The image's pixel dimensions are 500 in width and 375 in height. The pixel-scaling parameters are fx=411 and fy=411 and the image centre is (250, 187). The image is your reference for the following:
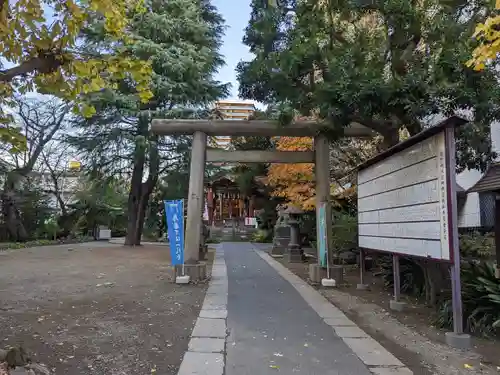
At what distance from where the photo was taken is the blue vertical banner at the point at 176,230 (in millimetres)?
9219

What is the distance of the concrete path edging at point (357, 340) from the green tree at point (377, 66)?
305 cm

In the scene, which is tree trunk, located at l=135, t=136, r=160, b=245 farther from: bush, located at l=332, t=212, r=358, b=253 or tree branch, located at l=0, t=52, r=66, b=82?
tree branch, located at l=0, t=52, r=66, b=82

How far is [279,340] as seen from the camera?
16.0 feet

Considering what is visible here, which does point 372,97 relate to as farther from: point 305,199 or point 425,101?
point 305,199

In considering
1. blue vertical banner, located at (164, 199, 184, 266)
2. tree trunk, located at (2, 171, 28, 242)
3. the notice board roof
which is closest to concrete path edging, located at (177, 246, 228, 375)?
blue vertical banner, located at (164, 199, 184, 266)

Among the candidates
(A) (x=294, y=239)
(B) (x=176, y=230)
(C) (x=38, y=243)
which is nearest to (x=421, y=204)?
(B) (x=176, y=230)

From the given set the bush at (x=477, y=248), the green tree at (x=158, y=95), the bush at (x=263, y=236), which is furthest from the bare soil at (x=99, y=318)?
the bush at (x=263, y=236)

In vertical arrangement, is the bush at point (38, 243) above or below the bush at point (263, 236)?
below

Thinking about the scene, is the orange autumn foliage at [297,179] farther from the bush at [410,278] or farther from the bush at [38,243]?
the bush at [38,243]

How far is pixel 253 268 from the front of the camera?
40.9 ft

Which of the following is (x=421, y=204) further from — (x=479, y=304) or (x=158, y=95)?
(x=158, y=95)

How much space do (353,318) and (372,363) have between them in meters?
2.16

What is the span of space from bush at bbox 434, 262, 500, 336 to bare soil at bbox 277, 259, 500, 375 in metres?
0.23

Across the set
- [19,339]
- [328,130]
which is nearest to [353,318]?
[328,130]
